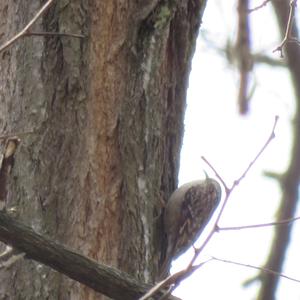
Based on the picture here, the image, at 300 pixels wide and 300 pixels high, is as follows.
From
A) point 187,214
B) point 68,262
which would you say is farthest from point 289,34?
point 187,214

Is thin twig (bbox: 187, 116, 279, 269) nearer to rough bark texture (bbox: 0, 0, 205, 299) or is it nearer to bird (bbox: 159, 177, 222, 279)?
rough bark texture (bbox: 0, 0, 205, 299)

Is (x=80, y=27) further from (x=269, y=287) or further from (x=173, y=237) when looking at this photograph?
(x=269, y=287)

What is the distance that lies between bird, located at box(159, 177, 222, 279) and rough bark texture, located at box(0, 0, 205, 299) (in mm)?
101

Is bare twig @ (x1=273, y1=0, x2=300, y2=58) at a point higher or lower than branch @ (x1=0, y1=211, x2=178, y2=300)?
higher

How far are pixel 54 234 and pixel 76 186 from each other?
0.18 meters

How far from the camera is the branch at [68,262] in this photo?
2.48m

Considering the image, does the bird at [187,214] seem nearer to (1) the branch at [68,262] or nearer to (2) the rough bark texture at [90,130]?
(2) the rough bark texture at [90,130]

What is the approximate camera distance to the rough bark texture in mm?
3189

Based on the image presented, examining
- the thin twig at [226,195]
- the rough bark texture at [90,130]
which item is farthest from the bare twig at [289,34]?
the rough bark texture at [90,130]

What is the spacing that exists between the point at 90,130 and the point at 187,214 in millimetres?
1235

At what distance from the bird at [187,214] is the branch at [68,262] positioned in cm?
87

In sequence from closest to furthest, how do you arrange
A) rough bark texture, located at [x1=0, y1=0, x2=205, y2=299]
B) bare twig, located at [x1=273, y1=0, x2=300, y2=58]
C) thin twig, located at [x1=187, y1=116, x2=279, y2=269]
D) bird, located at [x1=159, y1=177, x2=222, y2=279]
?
thin twig, located at [x1=187, y1=116, x2=279, y2=269] → bare twig, located at [x1=273, y1=0, x2=300, y2=58] → rough bark texture, located at [x1=0, y1=0, x2=205, y2=299] → bird, located at [x1=159, y1=177, x2=222, y2=279]

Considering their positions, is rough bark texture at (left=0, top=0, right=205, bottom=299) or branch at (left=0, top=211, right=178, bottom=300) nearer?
branch at (left=0, top=211, right=178, bottom=300)

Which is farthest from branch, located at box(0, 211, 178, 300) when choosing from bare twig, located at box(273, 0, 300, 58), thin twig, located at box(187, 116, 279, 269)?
bare twig, located at box(273, 0, 300, 58)
